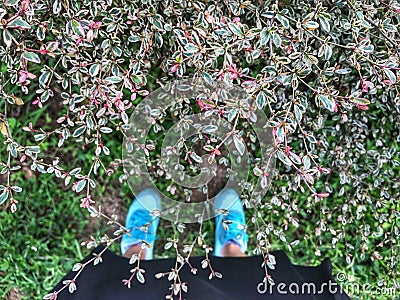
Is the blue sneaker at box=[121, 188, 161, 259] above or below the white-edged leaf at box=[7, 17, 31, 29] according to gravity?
below

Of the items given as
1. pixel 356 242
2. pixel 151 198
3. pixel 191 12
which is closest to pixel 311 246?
pixel 356 242

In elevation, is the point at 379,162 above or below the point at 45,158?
above

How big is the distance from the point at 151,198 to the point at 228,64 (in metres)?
1.15

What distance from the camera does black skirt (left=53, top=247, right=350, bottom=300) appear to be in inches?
55.8

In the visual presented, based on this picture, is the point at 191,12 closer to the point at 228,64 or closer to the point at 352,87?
the point at 228,64

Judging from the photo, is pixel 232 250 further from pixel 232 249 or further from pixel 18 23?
A: pixel 18 23

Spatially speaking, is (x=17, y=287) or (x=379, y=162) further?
(x=17, y=287)

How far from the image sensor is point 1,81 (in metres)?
1.19

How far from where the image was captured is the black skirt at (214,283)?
142 cm

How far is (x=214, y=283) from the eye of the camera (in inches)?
58.0

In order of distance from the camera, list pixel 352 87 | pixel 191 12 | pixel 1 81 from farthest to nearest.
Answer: pixel 352 87, pixel 191 12, pixel 1 81

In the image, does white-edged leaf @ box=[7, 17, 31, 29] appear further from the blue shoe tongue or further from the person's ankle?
the person's ankle

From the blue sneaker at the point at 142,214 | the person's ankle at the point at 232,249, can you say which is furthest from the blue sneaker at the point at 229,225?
the blue sneaker at the point at 142,214

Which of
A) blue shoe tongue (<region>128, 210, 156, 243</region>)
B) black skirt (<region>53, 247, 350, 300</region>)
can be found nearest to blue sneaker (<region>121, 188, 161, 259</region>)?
blue shoe tongue (<region>128, 210, 156, 243</region>)
